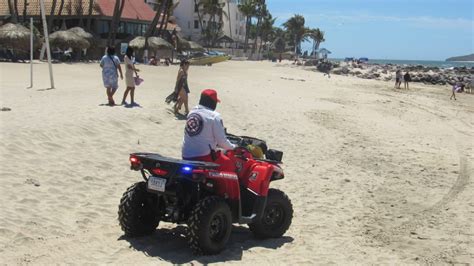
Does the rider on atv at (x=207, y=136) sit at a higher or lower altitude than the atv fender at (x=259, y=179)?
higher

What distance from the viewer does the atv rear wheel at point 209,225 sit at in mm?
5344

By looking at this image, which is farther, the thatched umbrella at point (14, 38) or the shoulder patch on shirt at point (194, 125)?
the thatched umbrella at point (14, 38)

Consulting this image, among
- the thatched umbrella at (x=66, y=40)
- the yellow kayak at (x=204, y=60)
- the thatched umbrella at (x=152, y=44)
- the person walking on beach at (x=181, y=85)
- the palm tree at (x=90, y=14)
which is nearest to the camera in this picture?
the person walking on beach at (x=181, y=85)

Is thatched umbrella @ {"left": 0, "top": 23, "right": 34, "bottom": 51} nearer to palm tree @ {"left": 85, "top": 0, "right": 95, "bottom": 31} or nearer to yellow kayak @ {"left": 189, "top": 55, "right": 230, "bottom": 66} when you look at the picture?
palm tree @ {"left": 85, "top": 0, "right": 95, "bottom": 31}

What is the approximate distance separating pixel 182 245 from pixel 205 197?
0.80 m

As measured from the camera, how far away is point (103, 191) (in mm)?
7961

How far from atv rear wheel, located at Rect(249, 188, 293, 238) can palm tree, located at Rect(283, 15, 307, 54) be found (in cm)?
13197

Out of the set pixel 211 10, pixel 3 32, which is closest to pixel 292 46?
pixel 211 10

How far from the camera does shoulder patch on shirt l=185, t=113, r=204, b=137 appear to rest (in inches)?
223

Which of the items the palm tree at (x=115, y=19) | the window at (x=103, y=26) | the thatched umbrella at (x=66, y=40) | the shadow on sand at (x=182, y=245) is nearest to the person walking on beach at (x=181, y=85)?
the shadow on sand at (x=182, y=245)

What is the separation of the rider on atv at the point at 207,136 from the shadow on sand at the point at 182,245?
91 cm

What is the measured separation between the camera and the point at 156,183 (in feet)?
17.7

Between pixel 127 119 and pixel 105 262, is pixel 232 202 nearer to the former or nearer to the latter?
pixel 105 262

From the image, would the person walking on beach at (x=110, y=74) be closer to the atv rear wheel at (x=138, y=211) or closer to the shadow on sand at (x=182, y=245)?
the shadow on sand at (x=182, y=245)
